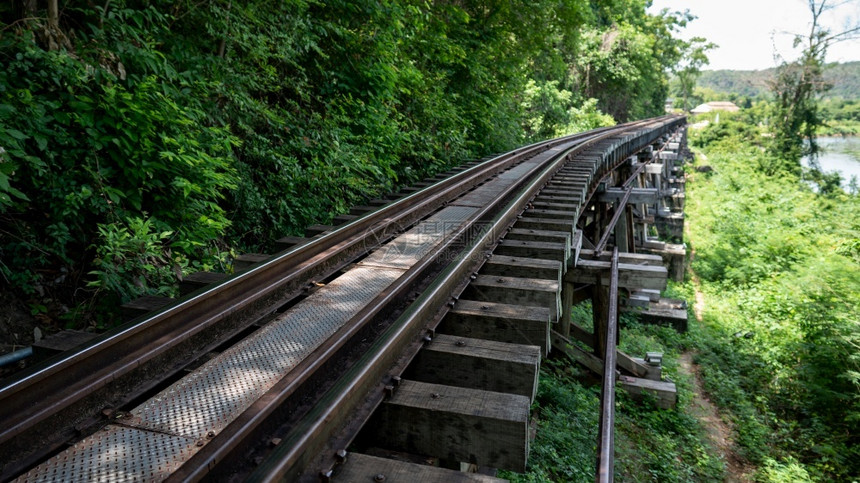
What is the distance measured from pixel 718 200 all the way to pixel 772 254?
1049 cm

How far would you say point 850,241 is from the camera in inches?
568

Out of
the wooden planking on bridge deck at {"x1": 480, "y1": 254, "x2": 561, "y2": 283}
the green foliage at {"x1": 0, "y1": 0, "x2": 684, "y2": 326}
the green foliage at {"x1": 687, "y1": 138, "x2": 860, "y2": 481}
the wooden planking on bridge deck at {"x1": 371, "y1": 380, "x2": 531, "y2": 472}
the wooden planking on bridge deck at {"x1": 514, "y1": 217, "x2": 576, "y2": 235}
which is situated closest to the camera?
the wooden planking on bridge deck at {"x1": 371, "y1": 380, "x2": 531, "y2": 472}

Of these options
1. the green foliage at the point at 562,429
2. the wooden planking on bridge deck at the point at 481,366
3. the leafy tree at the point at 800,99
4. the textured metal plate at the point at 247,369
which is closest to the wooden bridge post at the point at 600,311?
the green foliage at the point at 562,429

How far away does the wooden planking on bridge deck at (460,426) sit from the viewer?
2.10 m

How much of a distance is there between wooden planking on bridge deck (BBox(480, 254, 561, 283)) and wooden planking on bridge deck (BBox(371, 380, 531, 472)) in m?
1.75

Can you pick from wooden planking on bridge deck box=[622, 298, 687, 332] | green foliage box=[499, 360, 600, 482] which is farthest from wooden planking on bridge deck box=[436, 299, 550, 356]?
wooden planking on bridge deck box=[622, 298, 687, 332]

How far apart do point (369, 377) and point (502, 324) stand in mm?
1019

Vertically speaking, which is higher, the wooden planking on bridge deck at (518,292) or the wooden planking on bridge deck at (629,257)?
the wooden planking on bridge deck at (518,292)

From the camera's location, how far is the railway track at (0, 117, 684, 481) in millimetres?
1860

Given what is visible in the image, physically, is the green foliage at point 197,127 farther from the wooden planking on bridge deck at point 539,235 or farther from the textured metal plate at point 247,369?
the wooden planking on bridge deck at point 539,235

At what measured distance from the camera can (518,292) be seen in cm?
353

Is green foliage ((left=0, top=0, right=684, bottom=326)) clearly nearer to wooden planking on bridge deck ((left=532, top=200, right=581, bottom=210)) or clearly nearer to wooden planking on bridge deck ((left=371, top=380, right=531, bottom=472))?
wooden planking on bridge deck ((left=532, top=200, right=581, bottom=210))

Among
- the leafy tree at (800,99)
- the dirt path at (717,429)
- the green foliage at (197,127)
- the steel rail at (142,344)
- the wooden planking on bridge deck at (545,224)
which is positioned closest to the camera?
the steel rail at (142,344)

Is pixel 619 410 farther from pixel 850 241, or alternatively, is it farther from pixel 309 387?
pixel 850 241
